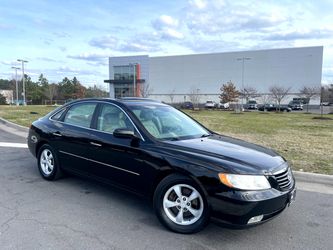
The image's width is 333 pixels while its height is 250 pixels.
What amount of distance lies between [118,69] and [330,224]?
74381 millimetres

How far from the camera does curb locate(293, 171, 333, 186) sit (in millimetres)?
5609

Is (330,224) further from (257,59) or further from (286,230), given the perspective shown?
(257,59)

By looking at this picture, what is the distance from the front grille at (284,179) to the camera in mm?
3361

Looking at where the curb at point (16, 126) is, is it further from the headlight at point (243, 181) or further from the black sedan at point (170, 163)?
the headlight at point (243, 181)

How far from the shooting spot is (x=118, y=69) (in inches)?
2960

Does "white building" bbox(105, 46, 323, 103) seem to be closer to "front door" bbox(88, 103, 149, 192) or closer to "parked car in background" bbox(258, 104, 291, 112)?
"parked car in background" bbox(258, 104, 291, 112)

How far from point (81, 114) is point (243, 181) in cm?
299

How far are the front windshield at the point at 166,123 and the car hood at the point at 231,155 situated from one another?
0.26m

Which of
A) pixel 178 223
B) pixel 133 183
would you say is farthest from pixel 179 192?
pixel 133 183

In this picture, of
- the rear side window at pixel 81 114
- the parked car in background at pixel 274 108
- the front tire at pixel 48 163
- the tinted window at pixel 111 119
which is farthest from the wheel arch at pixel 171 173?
the parked car in background at pixel 274 108

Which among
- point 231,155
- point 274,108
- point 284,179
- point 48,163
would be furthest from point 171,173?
point 274,108

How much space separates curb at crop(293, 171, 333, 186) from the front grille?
2436 millimetres

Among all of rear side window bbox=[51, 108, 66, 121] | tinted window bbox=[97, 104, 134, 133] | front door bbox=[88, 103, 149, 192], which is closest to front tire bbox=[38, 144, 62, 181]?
rear side window bbox=[51, 108, 66, 121]

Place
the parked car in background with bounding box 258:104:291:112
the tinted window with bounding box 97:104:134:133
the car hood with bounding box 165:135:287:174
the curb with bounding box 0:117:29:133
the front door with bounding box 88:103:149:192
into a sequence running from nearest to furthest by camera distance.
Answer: the car hood with bounding box 165:135:287:174 → the front door with bounding box 88:103:149:192 → the tinted window with bounding box 97:104:134:133 → the curb with bounding box 0:117:29:133 → the parked car in background with bounding box 258:104:291:112
